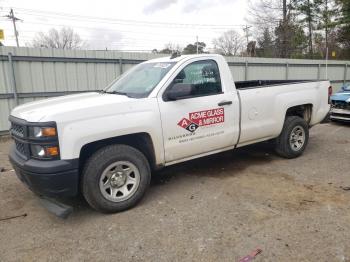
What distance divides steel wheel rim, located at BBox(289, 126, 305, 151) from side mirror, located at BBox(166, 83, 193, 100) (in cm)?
268

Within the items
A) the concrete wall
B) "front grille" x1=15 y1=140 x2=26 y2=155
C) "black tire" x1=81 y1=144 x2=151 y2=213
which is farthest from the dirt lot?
the concrete wall

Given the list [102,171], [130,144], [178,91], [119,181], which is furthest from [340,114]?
[102,171]

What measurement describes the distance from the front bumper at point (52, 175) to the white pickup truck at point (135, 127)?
1cm

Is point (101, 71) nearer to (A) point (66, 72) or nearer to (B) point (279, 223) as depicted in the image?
(A) point (66, 72)

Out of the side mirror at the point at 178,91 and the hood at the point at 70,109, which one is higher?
the side mirror at the point at 178,91

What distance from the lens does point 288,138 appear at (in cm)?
562

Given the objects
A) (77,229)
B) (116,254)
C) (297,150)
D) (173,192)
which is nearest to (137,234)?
(116,254)

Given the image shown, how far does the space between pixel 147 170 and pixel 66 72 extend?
21.0 feet

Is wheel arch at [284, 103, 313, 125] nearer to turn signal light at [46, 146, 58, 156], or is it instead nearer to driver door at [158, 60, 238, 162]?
driver door at [158, 60, 238, 162]

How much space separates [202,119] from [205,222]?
145 centimetres

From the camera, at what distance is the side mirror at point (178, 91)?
13.0ft

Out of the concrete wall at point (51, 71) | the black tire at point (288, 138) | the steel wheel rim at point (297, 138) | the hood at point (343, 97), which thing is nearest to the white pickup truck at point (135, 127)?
the black tire at point (288, 138)

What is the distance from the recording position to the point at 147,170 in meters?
3.93

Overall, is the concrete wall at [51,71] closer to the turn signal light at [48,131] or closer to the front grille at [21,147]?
the front grille at [21,147]
